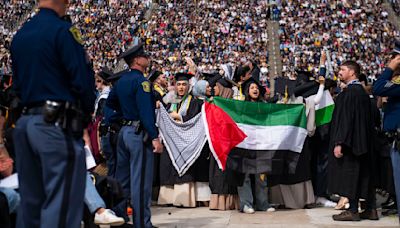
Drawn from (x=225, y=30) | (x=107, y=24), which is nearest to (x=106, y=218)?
(x=225, y=30)

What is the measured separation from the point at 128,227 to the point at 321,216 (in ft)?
9.21

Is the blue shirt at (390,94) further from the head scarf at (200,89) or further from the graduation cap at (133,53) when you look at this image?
the head scarf at (200,89)

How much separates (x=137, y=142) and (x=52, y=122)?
2.64 m

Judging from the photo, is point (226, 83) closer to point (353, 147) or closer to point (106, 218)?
point (353, 147)

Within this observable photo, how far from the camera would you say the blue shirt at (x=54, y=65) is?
4469mm

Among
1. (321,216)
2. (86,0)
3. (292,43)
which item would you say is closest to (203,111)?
(321,216)

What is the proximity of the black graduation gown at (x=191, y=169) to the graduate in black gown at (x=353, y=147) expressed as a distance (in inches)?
82.1

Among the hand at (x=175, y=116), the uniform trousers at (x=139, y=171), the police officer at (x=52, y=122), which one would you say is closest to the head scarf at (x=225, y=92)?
the hand at (x=175, y=116)

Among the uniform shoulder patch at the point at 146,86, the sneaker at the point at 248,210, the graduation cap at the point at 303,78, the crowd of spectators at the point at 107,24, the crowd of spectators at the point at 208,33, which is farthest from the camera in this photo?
the crowd of spectators at the point at 107,24

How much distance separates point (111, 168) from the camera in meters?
8.04

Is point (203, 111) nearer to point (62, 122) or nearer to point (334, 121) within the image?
point (334, 121)

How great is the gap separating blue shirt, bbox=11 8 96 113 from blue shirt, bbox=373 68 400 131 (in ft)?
11.1

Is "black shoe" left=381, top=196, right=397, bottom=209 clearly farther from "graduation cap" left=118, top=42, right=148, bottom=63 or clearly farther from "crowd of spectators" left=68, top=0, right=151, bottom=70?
"crowd of spectators" left=68, top=0, right=151, bottom=70

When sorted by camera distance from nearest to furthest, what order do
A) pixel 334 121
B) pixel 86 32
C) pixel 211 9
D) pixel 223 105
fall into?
pixel 334 121, pixel 223 105, pixel 86 32, pixel 211 9
